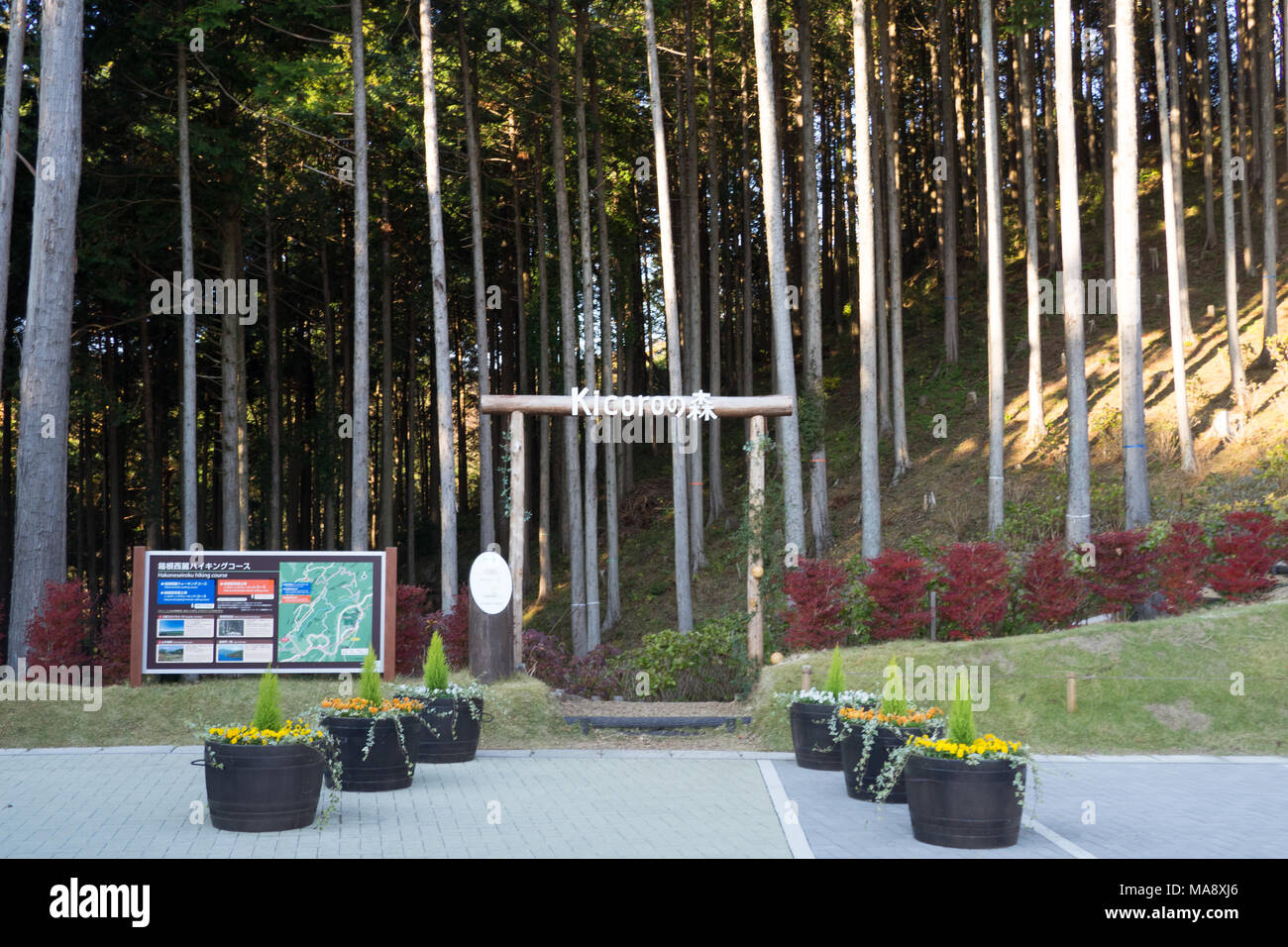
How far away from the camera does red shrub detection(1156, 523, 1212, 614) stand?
14.5 metres

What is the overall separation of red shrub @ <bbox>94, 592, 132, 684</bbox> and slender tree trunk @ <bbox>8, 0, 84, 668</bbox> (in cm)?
122

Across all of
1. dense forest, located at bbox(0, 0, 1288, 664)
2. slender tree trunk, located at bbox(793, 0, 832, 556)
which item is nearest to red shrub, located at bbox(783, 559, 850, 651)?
dense forest, located at bbox(0, 0, 1288, 664)

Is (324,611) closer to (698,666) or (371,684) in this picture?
(371,684)

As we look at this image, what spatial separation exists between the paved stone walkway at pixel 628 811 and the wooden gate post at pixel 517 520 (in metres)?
2.66

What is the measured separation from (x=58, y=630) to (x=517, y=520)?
557 centimetres

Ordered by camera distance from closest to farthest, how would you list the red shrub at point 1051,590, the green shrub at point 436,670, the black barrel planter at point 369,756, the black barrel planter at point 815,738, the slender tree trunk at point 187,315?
the black barrel planter at point 369,756 < the black barrel planter at point 815,738 < the green shrub at point 436,670 < the red shrub at point 1051,590 < the slender tree trunk at point 187,315

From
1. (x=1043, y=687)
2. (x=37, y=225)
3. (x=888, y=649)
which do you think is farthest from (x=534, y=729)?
(x=37, y=225)

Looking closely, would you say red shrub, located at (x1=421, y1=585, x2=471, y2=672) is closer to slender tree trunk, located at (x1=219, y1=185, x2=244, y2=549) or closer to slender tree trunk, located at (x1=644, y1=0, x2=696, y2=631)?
slender tree trunk, located at (x1=644, y1=0, x2=696, y2=631)

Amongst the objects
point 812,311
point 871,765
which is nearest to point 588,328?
point 812,311

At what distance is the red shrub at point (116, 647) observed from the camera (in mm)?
13797

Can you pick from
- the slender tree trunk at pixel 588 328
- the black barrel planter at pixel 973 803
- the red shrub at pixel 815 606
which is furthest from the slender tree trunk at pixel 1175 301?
the black barrel planter at pixel 973 803

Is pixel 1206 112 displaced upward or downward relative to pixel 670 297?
upward

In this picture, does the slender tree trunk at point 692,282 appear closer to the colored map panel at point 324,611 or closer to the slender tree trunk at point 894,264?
the slender tree trunk at point 894,264

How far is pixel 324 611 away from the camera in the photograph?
13.4 meters
